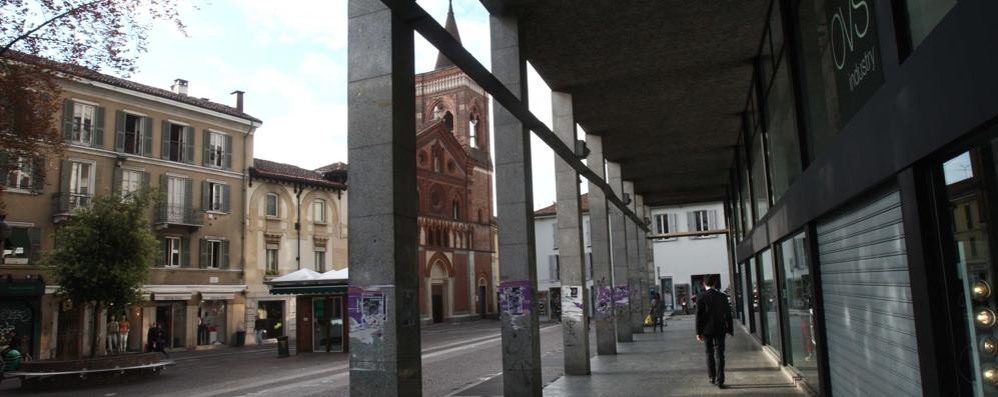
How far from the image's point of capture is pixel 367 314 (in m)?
6.11

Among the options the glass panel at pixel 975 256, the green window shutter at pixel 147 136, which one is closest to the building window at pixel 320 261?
the green window shutter at pixel 147 136

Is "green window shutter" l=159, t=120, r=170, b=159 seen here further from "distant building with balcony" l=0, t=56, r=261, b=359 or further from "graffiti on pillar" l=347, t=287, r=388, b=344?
"graffiti on pillar" l=347, t=287, r=388, b=344

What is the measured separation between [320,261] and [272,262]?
136 inches

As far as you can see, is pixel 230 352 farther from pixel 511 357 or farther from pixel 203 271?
pixel 511 357

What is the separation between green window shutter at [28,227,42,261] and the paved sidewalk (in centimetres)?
2232

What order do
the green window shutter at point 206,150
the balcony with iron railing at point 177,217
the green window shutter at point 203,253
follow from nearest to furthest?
the balcony with iron railing at point 177,217 → the green window shutter at point 203,253 → the green window shutter at point 206,150

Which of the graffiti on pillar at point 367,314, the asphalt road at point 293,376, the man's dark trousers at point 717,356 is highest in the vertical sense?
the graffiti on pillar at point 367,314

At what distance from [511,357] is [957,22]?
8.06 metres

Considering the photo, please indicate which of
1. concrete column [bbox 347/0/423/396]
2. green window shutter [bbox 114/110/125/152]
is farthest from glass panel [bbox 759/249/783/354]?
green window shutter [bbox 114/110/125/152]

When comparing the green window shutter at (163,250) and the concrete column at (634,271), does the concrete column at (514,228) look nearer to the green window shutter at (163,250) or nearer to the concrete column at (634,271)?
the concrete column at (634,271)

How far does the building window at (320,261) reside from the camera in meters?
39.0

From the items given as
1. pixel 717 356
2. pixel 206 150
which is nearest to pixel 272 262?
pixel 206 150

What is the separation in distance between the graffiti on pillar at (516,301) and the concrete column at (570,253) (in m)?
3.25

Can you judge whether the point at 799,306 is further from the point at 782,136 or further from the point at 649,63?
the point at 649,63
